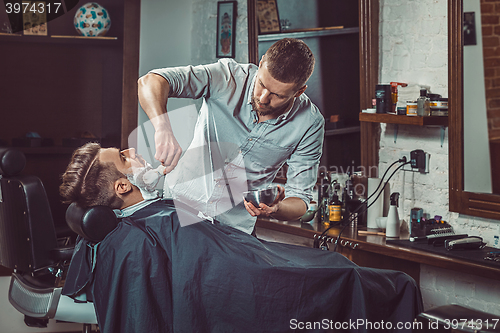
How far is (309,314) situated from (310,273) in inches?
5.4

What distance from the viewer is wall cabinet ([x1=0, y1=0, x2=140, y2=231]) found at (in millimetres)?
3398

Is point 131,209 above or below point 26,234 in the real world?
above

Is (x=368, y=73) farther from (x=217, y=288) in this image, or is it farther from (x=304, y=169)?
(x=217, y=288)

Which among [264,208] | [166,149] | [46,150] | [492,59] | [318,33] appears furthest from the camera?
[46,150]

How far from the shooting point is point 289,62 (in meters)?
1.67

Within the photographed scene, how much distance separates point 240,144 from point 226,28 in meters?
1.50

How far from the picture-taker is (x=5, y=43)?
340 centimetres

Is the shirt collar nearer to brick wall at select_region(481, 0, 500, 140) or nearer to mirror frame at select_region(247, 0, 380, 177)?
mirror frame at select_region(247, 0, 380, 177)

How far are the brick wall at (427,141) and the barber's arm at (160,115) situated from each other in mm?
1387

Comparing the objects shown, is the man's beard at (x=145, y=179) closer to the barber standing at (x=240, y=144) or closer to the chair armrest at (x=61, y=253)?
the barber standing at (x=240, y=144)

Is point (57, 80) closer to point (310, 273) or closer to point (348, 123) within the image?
point (348, 123)

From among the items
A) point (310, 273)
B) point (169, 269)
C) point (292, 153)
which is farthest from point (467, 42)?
point (169, 269)

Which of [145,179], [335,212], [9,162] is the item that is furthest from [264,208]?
[9,162]

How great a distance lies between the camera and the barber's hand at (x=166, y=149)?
1.33 meters
